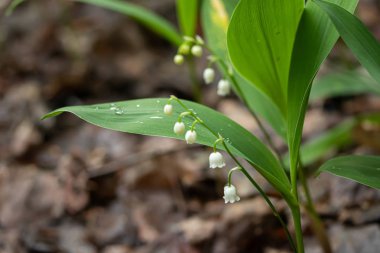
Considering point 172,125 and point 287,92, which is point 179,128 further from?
point 287,92

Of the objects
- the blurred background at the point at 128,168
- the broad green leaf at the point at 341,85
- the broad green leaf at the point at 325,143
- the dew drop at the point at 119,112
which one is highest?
the dew drop at the point at 119,112

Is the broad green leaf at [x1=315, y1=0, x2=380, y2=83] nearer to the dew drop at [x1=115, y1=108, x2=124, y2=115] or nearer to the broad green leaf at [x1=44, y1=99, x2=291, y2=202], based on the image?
the broad green leaf at [x1=44, y1=99, x2=291, y2=202]

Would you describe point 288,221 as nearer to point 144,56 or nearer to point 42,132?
point 42,132

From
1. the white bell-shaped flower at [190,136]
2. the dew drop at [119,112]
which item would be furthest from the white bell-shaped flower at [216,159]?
the dew drop at [119,112]

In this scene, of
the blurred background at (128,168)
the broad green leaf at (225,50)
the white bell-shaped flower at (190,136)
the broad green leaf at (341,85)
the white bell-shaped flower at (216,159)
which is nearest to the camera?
the white bell-shaped flower at (190,136)

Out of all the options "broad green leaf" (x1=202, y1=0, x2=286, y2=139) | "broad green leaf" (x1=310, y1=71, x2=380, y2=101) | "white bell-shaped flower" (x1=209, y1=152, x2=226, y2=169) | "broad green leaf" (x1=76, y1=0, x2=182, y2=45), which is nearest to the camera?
"white bell-shaped flower" (x1=209, y1=152, x2=226, y2=169)

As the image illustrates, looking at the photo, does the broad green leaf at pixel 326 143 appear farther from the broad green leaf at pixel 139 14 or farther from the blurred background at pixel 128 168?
the broad green leaf at pixel 139 14

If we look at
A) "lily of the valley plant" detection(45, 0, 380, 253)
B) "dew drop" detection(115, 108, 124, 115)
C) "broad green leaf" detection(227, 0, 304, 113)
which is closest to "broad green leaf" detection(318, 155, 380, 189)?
"lily of the valley plant" detection(45, 0, 380, 253)
